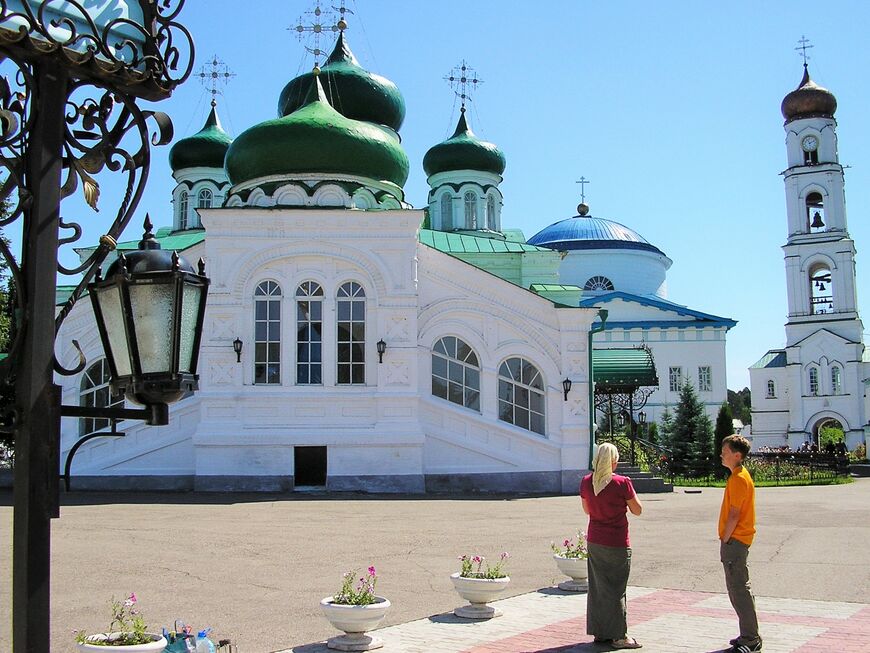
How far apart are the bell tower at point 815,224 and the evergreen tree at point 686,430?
21.6 meters

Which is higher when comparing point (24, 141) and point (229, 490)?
point (24, 141)

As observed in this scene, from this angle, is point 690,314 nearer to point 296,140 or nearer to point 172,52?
point 296,140

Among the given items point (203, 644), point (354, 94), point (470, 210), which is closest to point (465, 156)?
point (470, 210)

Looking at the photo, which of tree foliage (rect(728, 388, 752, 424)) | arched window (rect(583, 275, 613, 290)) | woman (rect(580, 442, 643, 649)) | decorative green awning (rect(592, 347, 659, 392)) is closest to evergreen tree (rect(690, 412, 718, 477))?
decorative green awning (rect(592, 347, 659, 392))

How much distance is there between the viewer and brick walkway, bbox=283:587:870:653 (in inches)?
280

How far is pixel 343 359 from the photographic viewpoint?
22.5 m

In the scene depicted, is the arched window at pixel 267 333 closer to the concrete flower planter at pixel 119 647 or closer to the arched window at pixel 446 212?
the arched window at pixel 446 212

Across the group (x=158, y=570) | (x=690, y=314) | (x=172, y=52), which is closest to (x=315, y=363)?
(x=158, y=570)

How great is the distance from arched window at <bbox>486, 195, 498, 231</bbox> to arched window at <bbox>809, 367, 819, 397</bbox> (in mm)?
25578

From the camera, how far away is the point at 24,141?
3756 millimetres

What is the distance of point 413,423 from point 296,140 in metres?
7.89

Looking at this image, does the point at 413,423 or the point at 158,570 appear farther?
the point at 413,423

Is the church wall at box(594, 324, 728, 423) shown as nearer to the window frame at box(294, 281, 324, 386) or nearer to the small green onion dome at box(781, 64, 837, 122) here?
the small green onion dome at box(781, 64, 837, 122)

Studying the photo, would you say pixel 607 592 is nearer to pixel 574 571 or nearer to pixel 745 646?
pixel 745 646
